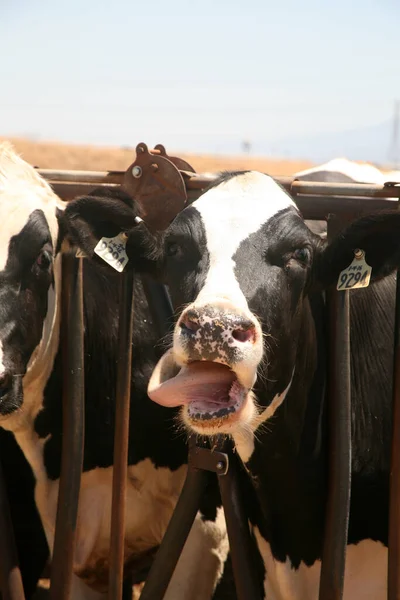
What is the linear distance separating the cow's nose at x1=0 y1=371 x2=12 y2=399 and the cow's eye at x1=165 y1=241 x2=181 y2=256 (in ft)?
2.64

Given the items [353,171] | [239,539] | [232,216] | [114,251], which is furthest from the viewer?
[353,171]

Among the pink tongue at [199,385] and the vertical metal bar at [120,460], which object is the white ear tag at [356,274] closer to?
the pink tongue at [199,385]

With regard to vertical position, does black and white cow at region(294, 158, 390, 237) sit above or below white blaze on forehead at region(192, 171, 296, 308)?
below

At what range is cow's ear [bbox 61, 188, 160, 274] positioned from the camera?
3439 millimetres

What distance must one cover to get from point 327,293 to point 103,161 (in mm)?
38888

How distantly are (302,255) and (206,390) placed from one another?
0.63 m

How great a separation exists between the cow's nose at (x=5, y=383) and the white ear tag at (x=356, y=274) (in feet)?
4.30

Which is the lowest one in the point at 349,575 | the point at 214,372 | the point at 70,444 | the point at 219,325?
the point at 349,575

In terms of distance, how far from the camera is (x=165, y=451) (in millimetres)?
4242

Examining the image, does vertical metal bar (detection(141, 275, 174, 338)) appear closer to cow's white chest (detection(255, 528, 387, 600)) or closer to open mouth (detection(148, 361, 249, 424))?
cow's white chest (detection(255, 528, 387, 600))

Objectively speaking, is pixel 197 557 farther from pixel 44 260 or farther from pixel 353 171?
pixel 353 171

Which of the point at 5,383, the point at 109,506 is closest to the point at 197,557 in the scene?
the point at 109,506

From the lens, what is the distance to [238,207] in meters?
3.25

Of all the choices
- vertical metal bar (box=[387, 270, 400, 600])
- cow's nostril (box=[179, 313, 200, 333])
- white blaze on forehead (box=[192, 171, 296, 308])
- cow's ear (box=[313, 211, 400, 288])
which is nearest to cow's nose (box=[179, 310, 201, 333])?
cow's nostril (box=[179, 313, 200, 333])
